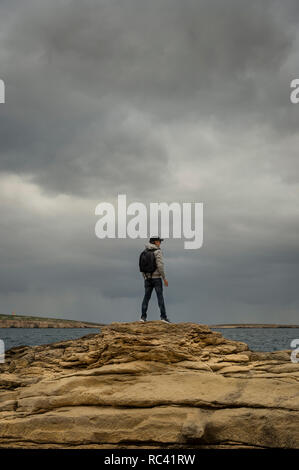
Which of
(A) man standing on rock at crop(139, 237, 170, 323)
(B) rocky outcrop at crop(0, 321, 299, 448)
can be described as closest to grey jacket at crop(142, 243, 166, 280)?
(A) man standing on rock at crop(139, 237, 170, 323)

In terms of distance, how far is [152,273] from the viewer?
19.9 metres

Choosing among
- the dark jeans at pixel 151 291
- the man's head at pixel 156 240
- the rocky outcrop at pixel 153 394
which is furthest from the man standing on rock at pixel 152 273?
the rocky outcrop at pixel 153 394

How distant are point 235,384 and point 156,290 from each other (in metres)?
→ 6.28

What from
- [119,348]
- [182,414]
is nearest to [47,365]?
[119,348]

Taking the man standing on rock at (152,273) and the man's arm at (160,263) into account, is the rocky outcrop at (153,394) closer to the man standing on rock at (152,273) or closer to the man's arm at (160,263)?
the man standing on rock at (152,273)

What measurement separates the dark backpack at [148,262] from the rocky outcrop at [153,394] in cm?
274

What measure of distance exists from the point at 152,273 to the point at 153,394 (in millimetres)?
6791

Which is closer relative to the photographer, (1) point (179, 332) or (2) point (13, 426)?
(2) point (13, 426)

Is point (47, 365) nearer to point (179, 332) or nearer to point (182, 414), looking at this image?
point (179, 332)

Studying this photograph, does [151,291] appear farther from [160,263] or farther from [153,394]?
[153,394]
